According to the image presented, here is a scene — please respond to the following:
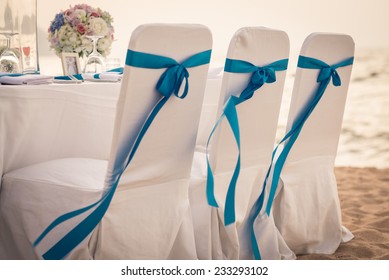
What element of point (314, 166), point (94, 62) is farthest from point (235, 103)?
point (94, 62)

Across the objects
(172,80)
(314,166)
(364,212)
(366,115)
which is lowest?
(366,115)

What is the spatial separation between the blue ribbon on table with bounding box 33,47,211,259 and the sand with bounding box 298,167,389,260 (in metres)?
1.10

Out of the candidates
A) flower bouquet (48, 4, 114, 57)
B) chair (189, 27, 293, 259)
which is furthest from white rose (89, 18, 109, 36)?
chair (189, 27, 293, 259)

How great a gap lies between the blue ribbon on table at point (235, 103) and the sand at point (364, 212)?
632 mm

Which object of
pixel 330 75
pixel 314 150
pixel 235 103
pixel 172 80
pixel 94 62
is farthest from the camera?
pixel 94 62

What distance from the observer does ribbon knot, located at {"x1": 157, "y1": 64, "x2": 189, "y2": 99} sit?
187 cm

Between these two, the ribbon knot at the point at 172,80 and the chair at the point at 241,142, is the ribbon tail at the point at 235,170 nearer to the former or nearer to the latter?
the chair at the point at 241,142

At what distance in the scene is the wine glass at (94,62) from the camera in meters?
2.84

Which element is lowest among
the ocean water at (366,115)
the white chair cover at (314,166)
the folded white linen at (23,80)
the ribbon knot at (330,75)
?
the ocean water at (366,115)

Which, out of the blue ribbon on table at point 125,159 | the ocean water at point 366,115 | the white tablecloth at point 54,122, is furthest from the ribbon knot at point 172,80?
the ocean water at point 366,115

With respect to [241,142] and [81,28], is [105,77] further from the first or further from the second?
[241,142]

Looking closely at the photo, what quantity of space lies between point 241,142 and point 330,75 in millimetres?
516

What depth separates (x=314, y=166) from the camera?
104 inches

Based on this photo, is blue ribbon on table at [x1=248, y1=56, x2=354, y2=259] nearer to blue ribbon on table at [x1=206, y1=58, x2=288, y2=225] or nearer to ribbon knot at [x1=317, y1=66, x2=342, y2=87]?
ribbon knot at [x1=317, y1=66, x2=342, y2=87]
